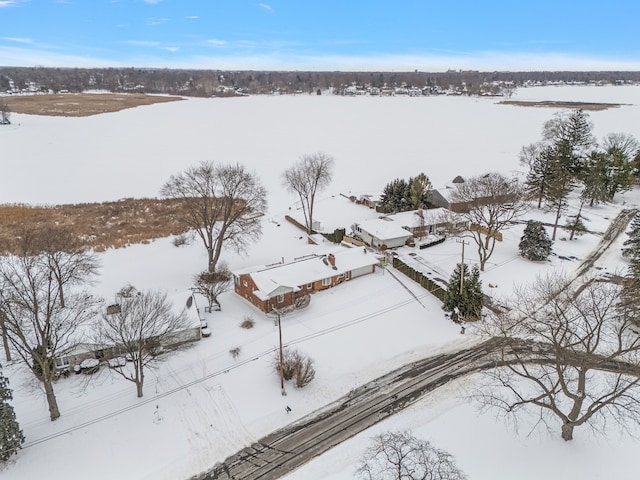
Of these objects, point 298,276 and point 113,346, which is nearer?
point 113,346

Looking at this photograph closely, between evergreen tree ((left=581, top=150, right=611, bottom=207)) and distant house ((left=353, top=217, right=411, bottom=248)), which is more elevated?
evergreen tree ((left=581, top=150, right=611, bottom=207))

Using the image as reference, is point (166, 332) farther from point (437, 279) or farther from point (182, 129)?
point (182, 129)

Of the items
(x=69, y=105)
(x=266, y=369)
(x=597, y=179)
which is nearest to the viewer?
(x=266, y=369)

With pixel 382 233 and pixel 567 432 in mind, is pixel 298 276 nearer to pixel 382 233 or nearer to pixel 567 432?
pixel 382 233

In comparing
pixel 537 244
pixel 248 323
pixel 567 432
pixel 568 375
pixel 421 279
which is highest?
pixel 537 244

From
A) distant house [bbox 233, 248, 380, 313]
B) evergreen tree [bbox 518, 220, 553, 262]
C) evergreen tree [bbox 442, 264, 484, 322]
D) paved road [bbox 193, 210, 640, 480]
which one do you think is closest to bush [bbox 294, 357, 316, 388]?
paved road [bbox 193, 210, 640, 480]

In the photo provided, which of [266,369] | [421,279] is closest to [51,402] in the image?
[266,369]

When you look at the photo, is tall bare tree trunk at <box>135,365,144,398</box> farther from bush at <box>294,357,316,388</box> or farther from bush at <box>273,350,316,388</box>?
bush at <box>294,357,316,388</box>
